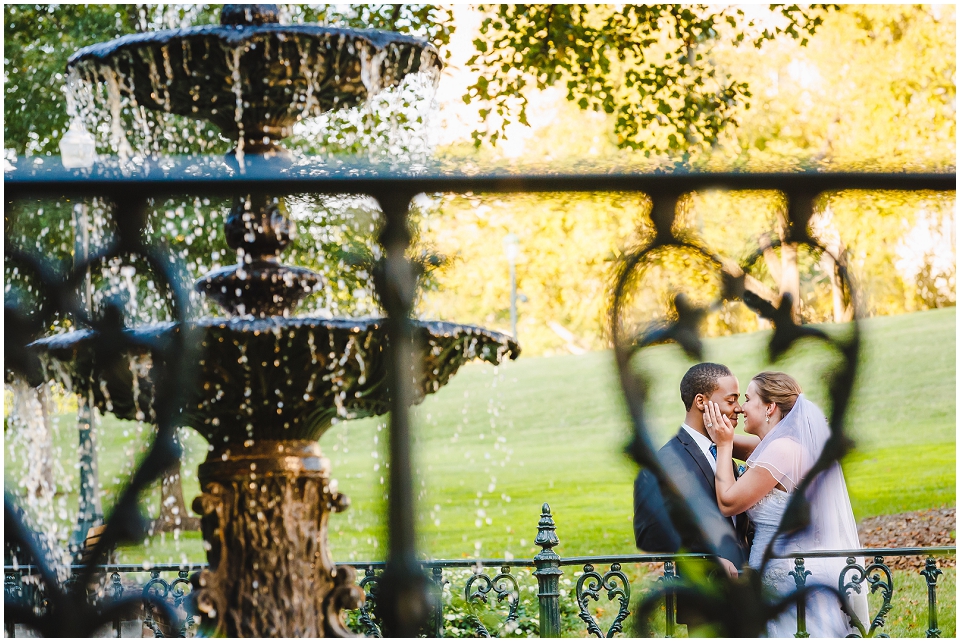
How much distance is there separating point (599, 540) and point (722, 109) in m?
5.58

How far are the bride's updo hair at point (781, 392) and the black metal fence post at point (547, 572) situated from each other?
4.05 ft

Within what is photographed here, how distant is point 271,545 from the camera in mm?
1986

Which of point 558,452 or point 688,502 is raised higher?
point 558,452

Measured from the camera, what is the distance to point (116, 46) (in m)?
2.56

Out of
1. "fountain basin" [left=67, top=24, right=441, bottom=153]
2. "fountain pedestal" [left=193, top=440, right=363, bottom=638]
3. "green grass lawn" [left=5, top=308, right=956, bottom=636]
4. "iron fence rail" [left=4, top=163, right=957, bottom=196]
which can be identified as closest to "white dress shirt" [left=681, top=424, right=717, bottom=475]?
"fountain pedestal" [left=193, top=440, right=363, bottom=638]

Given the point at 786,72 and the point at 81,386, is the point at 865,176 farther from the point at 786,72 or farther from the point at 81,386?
the point at 786,72

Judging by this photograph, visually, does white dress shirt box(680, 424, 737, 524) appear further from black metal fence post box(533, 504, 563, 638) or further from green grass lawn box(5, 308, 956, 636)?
green grass lawn box(5, 308, 956, 636)

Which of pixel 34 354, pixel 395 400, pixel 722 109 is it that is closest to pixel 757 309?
pixel 395 400

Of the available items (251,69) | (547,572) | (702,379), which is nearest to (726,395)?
(702,379)

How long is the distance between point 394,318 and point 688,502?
Result: 1.62 feet

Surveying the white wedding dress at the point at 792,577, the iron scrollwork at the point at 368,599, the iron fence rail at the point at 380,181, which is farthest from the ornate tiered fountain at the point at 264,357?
the iron scrollwork at the point at 368,599

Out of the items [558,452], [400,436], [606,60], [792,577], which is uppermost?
[606,60]

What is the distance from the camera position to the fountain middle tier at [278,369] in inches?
73.7

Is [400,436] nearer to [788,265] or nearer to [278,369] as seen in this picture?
[788,265]
